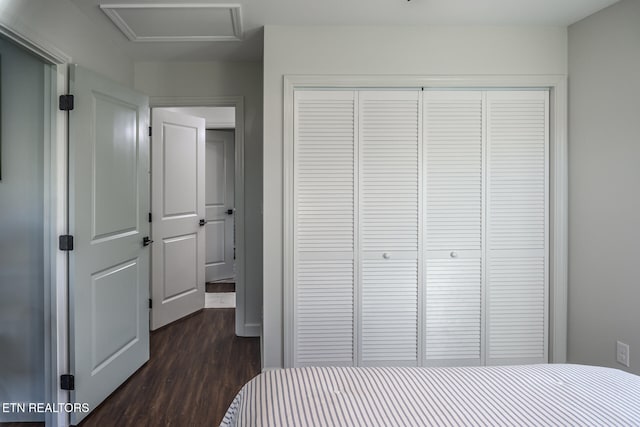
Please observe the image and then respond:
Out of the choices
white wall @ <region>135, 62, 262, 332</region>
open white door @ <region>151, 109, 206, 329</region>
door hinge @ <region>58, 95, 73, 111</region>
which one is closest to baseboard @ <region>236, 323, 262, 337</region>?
white wall @ <region>135, 62, 262, 332</region>

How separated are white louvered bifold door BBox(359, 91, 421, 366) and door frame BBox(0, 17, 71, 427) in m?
1.77

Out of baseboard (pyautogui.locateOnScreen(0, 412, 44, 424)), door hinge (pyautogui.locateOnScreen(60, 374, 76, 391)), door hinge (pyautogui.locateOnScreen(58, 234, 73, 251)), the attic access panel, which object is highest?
the attic access panel

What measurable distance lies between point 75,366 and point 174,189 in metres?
1.87

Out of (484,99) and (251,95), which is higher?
(251,95)

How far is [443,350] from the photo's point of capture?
256 centimetres

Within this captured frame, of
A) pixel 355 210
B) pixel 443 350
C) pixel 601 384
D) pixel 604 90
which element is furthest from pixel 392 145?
pixel 601 384

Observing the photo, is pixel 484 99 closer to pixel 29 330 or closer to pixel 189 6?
pixel 189 6

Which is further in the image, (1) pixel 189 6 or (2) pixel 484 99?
(2) pixel 484 99

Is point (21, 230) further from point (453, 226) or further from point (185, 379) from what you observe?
point (453, 226)

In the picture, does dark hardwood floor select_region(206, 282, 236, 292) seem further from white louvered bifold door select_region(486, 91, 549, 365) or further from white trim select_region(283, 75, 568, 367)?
white louvered bifold door select_region(486, 91, 549, 365)

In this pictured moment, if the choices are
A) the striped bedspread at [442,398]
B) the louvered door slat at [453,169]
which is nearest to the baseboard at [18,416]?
the striped bedspread at [442,398]

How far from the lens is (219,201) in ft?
17.5

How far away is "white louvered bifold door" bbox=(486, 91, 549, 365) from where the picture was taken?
2551mm

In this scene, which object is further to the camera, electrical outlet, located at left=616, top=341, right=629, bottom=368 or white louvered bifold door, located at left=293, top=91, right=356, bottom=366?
white louvered bifold door, located at left=293, top=91, right=356, bottom=366
